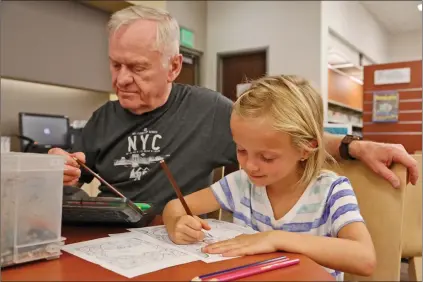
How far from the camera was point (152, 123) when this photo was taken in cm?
141

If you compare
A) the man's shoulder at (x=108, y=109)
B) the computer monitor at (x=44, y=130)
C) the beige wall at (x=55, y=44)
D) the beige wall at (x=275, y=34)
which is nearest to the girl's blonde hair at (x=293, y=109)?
the man's shoulder at (x=108, y=109)

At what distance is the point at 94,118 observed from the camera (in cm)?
153

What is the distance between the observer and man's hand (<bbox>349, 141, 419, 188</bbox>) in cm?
102

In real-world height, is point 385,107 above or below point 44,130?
above

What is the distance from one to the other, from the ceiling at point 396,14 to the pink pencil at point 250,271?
6.75 metres

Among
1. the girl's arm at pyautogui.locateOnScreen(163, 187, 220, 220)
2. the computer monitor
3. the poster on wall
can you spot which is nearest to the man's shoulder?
the girl's arm at pyautogui.locateOnScreen(163, 187, 220, 220)

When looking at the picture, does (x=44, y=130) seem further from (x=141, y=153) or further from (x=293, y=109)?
(x=293, y=109)

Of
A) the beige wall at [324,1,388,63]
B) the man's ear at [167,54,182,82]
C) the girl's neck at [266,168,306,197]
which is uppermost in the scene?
the beige wall at [324,1,388,63]

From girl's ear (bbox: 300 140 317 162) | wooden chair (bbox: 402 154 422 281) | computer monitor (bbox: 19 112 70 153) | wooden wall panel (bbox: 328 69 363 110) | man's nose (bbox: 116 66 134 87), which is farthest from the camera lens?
wooden wall panel (bbox: 328 69 363 110)

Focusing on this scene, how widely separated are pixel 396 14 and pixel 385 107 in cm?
458

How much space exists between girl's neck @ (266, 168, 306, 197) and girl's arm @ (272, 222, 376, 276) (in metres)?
0.28

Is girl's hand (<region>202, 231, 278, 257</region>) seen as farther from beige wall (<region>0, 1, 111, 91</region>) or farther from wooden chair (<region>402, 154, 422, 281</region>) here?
beige wall (<region>0, 1, 111, 91</region>)

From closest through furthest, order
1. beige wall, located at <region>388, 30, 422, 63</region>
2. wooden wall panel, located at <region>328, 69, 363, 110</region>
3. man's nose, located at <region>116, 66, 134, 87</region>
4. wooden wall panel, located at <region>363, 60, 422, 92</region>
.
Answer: man's nose, located at <region>116, 66, 134, 87</region>, wooden wall panel, located at <region>363, 60, 422, 92</region>, wooden wall panel, located at <region>328, 69, 363, 110</region>, beige wall, located at <region>388, 30, 422, 63</region>

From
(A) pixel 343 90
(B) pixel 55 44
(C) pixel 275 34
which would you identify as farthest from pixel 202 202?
(A) pixel 343 90
